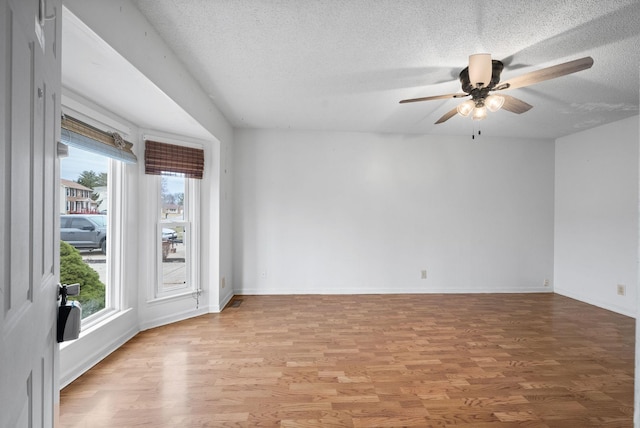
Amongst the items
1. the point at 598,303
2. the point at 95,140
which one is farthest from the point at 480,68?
the point at 598,303

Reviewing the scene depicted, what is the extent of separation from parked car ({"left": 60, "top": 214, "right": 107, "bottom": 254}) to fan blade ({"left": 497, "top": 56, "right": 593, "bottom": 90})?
343cm

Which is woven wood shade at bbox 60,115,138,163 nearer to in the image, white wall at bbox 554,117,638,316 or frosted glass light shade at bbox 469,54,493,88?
frosted glass light shade at bbox 469,54,493,88

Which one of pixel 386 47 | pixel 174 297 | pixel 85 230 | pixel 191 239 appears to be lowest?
pixel 174 297

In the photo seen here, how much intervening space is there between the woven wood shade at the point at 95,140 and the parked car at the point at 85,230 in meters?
0.55

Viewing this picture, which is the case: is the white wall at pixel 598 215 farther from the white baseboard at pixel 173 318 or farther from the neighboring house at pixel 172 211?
the neighboring house at pixel 172 211

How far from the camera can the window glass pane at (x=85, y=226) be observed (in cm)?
213

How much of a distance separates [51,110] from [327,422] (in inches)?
78.3

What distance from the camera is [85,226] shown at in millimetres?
2365

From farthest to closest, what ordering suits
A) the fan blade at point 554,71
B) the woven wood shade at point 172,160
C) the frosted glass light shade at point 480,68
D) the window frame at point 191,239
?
the window frame at point 191,239 → the woven wood shade at point 172,160 → the frosted glass light shade at point 480,68 → the fan blade at point 554,71

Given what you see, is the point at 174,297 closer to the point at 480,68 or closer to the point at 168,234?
the point at 168,234

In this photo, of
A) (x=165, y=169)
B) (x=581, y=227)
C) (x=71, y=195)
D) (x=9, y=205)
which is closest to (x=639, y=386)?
(x=9, y=205)

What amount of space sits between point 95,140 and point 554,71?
3321 mm

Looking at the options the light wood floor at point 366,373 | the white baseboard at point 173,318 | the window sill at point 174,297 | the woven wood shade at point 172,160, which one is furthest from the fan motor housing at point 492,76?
the white baseboard at point 173,318

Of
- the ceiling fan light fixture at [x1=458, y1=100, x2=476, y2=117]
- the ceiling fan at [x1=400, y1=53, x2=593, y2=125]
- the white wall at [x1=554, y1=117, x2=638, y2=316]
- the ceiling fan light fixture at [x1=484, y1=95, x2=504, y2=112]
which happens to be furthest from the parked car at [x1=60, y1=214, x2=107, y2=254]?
the white wall at [x1=554, y1=117, x2=638, y2=316]
